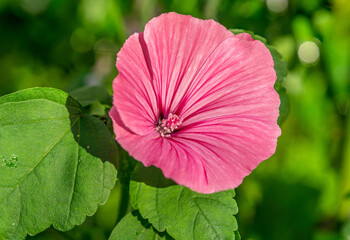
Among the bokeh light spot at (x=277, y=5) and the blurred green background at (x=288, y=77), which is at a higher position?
the bokeh light spot at (x=277, y=5)

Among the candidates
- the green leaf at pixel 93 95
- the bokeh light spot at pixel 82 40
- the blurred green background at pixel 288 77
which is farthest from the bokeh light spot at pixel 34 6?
the green leaf at pixel 93 95

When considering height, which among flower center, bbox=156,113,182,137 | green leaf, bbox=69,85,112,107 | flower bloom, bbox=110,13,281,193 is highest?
flower bloom, bbox=110,13,281,193

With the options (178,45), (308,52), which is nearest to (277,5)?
(308,52)

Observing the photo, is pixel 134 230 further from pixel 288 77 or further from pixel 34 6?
pixel 34 6

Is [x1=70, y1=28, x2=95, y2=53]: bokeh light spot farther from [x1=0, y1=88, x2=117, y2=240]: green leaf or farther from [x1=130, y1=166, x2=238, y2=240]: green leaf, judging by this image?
[x1=130, y1=166, x2=238, y2=240]: green leaf

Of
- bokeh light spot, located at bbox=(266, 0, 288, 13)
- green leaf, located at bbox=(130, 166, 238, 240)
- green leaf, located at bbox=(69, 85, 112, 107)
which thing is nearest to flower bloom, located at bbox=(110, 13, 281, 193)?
green leaf, located at bbox=(130, 166, 238, 240)

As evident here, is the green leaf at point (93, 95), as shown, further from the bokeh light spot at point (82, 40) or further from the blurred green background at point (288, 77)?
the bokeh light spot at point (82, 40)
